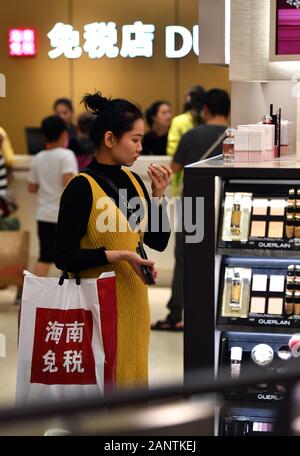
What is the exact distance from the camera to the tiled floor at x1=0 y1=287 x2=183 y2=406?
5.55 m

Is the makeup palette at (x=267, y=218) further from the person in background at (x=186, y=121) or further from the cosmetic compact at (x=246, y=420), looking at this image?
the person in background at (x=186, y=121)

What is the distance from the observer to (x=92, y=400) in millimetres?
1181

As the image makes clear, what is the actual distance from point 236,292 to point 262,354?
0.27 meters

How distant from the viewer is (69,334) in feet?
10.8

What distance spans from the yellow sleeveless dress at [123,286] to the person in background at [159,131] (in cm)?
579

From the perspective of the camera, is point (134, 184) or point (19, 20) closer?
point (134, 184)

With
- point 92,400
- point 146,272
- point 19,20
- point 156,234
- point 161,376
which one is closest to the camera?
point 92,400

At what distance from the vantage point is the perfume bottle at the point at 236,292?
3805mm

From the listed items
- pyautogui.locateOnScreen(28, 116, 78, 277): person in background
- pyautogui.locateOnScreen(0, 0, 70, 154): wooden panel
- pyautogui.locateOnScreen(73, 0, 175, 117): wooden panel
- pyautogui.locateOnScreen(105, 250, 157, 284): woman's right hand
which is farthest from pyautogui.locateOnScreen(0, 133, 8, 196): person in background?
pyautogui.locateOnScreen(105, 250, 157, 284): woman's right hand

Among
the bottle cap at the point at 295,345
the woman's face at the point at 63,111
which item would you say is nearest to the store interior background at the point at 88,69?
the woman's face at the point at 63,111

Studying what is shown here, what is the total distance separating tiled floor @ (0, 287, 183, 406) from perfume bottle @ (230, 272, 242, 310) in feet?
3.31

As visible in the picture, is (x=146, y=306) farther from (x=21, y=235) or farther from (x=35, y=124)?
(x=35, y=124)

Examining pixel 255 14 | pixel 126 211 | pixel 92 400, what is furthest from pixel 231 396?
pixel 92 400

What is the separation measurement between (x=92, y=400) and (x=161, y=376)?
4588mm
